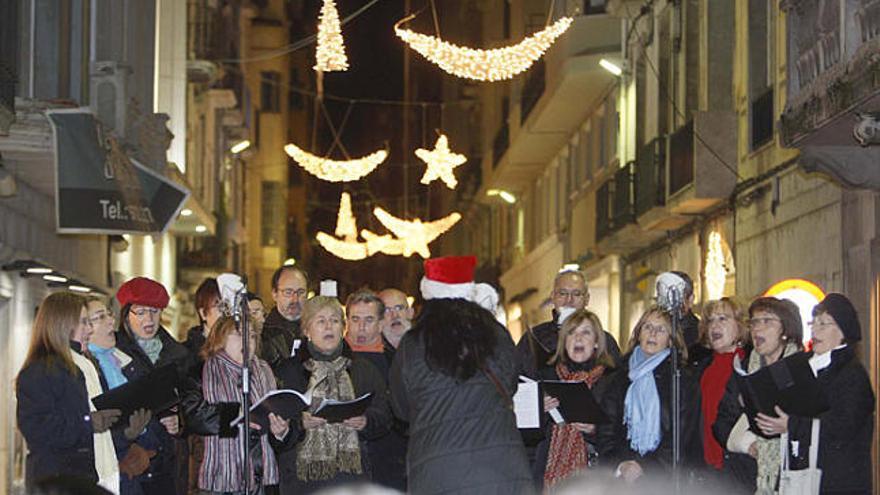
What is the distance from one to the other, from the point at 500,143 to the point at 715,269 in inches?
1064

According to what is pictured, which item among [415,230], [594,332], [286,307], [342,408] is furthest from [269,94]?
[342,408]

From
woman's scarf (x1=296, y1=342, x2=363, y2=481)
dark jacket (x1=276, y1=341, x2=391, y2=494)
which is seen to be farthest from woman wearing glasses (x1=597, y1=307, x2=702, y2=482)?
woman's scarf (x1=296, y1=342, x2=363, y2=481)

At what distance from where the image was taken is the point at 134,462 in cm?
1229

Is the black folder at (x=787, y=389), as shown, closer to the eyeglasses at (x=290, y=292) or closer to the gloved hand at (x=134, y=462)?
the eyeglasses at (x=290, y=292)

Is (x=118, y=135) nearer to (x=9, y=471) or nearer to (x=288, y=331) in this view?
(x=9, y=471)

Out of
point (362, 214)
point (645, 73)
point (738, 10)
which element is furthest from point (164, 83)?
point (362, 214)

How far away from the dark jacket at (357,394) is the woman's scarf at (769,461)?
2.42 meters

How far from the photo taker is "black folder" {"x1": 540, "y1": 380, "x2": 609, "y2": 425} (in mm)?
11904

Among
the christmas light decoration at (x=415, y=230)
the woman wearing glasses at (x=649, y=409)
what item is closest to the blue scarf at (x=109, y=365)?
the woman wearing glasses at (x=649, y=409)

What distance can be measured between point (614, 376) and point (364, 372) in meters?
1.77

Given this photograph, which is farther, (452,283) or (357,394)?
(357,394)

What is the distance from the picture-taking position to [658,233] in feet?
104

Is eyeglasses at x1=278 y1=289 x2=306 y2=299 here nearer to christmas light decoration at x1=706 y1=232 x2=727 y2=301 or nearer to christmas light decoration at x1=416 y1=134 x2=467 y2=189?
christmas light decoration at x1=706 y1=232 x2=727 y2=301

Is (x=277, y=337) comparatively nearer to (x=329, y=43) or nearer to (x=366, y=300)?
(x=366, y=300)
